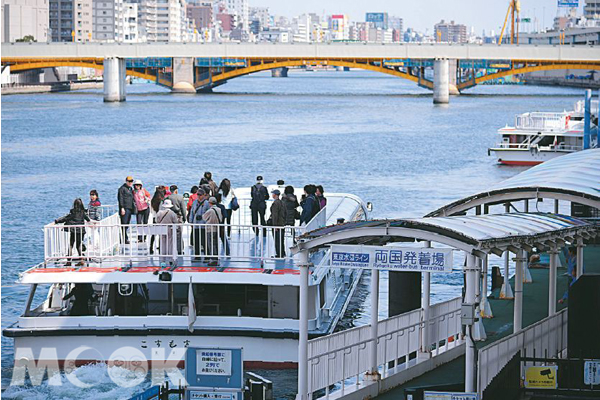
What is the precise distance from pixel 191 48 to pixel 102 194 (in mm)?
82519

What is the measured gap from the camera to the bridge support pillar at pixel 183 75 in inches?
5359

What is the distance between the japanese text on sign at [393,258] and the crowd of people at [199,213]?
22.1 ft

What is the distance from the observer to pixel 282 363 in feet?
63.5

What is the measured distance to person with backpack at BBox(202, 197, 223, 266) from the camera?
20.5 m

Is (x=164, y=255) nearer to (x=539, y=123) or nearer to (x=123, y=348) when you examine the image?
(x=123, y=348)

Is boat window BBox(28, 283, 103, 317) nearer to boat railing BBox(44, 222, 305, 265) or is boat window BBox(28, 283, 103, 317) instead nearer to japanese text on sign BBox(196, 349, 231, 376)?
boat railing BBox(44, 222, 305, 265)

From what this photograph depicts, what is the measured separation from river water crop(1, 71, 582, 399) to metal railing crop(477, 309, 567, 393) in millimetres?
4885

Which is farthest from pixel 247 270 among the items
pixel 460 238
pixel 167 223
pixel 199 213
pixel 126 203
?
pixel 460 238

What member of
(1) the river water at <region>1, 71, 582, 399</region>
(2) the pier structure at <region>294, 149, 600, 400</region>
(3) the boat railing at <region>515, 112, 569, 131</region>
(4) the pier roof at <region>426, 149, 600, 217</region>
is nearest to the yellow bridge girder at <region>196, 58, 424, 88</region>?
(1) the river water at <region>1, 71, 582, 399</region>

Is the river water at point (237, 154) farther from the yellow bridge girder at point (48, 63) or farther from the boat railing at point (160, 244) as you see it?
the yellow bridge girder at point (48, 63)

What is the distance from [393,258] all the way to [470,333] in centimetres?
128

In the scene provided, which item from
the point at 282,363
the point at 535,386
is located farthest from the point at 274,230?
the point at 535,386

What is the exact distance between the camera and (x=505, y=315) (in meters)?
21.3

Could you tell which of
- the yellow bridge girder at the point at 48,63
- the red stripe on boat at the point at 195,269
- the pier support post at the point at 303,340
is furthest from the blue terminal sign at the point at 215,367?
the yellow bridge girder at the point at 48,63
